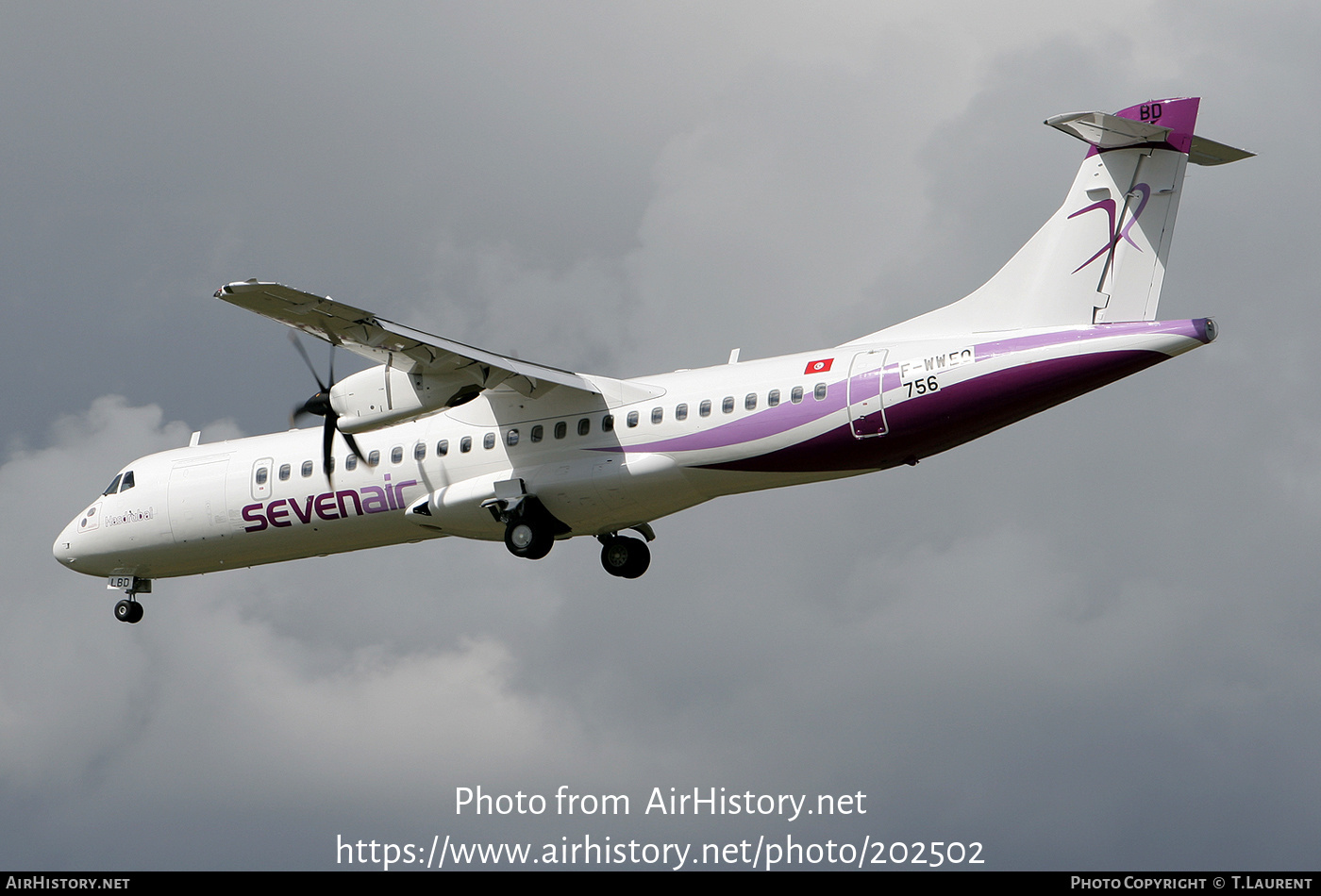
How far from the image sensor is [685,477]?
2597cm

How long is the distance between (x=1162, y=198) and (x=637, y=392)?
872 cm

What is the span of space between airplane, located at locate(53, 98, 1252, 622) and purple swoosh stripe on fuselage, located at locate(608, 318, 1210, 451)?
3 centimetres

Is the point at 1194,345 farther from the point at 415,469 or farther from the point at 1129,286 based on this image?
the point at 415,469

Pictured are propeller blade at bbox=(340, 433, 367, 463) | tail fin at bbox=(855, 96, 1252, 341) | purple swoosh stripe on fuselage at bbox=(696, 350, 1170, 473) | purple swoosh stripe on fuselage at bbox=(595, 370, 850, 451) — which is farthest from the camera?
propeller blade at bbox=(340, 433, 367, 463)

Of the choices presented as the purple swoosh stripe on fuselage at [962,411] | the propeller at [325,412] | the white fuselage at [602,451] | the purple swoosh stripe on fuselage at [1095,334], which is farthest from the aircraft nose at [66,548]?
the purple swoosh stripe on fuselage at [1095,334]

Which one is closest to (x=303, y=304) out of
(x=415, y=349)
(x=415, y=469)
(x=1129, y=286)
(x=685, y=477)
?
(x=415, y=349)

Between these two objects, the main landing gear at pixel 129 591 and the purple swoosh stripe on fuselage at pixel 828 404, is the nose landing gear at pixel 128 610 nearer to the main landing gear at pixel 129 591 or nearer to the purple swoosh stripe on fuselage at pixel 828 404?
the main landing gear at pixel 129 591

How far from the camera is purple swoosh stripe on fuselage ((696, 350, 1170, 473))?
23094 millimetres

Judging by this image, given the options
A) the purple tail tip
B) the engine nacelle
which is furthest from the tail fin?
the engine nacelle

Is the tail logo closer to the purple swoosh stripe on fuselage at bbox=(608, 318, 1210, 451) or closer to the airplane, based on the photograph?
the airplane

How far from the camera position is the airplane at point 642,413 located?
23.6 meters

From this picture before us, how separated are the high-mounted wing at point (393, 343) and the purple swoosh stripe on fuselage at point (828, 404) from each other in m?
1.64

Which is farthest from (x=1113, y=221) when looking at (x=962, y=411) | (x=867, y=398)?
(x=867, y=398)

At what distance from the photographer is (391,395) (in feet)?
86.8
